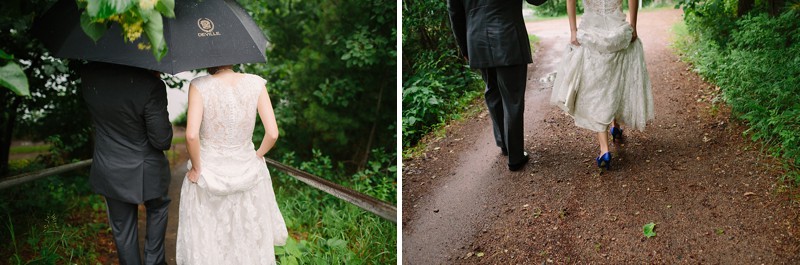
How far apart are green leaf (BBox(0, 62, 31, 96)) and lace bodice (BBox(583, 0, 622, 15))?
291 cm

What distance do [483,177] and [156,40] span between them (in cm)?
188

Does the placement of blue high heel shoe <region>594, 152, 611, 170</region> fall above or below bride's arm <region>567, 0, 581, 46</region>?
below

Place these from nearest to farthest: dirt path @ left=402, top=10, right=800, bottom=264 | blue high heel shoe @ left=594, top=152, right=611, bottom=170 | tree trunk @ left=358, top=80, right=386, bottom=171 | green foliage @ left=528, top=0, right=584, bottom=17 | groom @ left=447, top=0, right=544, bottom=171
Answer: dirt path @ left=402, top=10, right=800, bottom=264 < blue high heel shoe @ left=594, top=152, right=611, bottom=170 < groom @ left=447, top=0, right=544, bottom=171 < green foliage @ left=528, top=0, right=584, bottom=17 < tree trunk @ left=358, top=80, right=386, bottom=171

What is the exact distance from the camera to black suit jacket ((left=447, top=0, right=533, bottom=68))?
10.8ft

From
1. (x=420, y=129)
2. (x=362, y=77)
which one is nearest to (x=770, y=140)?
(x=420, y=129)

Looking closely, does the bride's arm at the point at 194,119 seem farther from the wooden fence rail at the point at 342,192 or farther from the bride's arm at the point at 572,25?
the bride's arm at the point at 572,25

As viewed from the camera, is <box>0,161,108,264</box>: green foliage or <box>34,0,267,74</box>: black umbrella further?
<box>0,161,108,264</box>: green foliage

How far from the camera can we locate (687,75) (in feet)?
11.2

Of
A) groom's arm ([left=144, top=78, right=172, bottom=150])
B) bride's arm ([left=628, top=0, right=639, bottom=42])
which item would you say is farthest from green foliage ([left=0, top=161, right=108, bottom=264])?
bride's arm ([left=628, top=0, right=639, bottom=42])

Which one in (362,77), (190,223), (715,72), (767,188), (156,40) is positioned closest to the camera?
(156,40)

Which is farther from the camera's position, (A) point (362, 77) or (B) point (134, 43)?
(A) point (362, 77)

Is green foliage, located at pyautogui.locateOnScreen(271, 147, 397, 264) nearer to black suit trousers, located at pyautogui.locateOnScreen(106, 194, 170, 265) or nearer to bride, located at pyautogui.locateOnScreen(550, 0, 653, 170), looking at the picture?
black suit trousers, located at pyautogui.locateOnScreen(106, 194, 170, 265)

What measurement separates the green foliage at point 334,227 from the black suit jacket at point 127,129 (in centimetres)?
92

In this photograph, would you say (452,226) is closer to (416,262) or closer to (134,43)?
(416,262)
